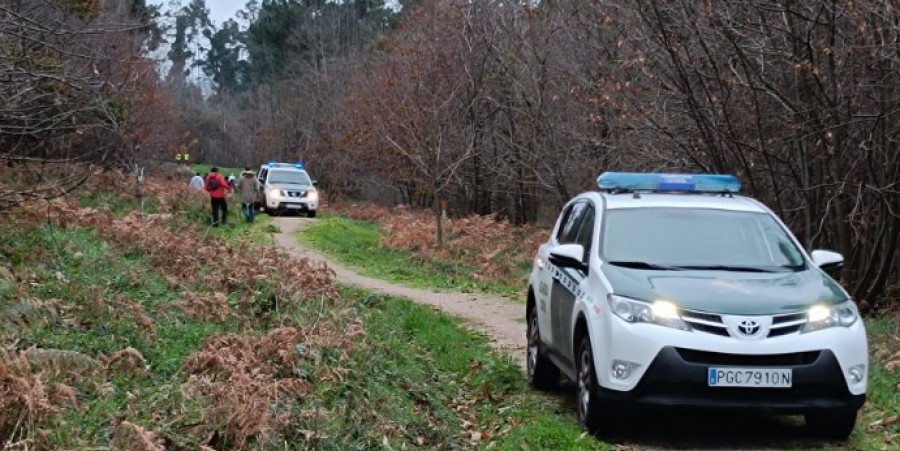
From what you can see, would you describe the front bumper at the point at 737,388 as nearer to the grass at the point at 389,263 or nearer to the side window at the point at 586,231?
the side window at the point at 586,231

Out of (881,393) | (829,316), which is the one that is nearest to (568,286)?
(829,316)

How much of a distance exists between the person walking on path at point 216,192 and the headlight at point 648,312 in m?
18.3

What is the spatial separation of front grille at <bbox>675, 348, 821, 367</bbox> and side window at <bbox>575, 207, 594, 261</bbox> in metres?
1.54

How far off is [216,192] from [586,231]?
56.9ft

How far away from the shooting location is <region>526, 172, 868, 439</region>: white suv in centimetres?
601

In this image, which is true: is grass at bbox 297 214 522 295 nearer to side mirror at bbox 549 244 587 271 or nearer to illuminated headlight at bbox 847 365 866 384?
side mirror at bbox 549 244 587 271

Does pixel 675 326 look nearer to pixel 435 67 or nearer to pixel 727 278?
pixel 727 278

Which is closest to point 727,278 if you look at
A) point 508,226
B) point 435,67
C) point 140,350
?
point 140,350

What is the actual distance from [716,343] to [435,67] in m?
20.7

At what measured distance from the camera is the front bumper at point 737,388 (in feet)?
19.7

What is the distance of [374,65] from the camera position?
38875mm

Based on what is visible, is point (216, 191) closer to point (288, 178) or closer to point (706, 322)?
Answer: point (288, 178)

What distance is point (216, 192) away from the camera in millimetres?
23672

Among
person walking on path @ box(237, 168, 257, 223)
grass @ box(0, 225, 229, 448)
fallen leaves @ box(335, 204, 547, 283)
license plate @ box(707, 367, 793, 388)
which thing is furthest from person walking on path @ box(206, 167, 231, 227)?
license plate @ box(707, 367, 793, 388)
